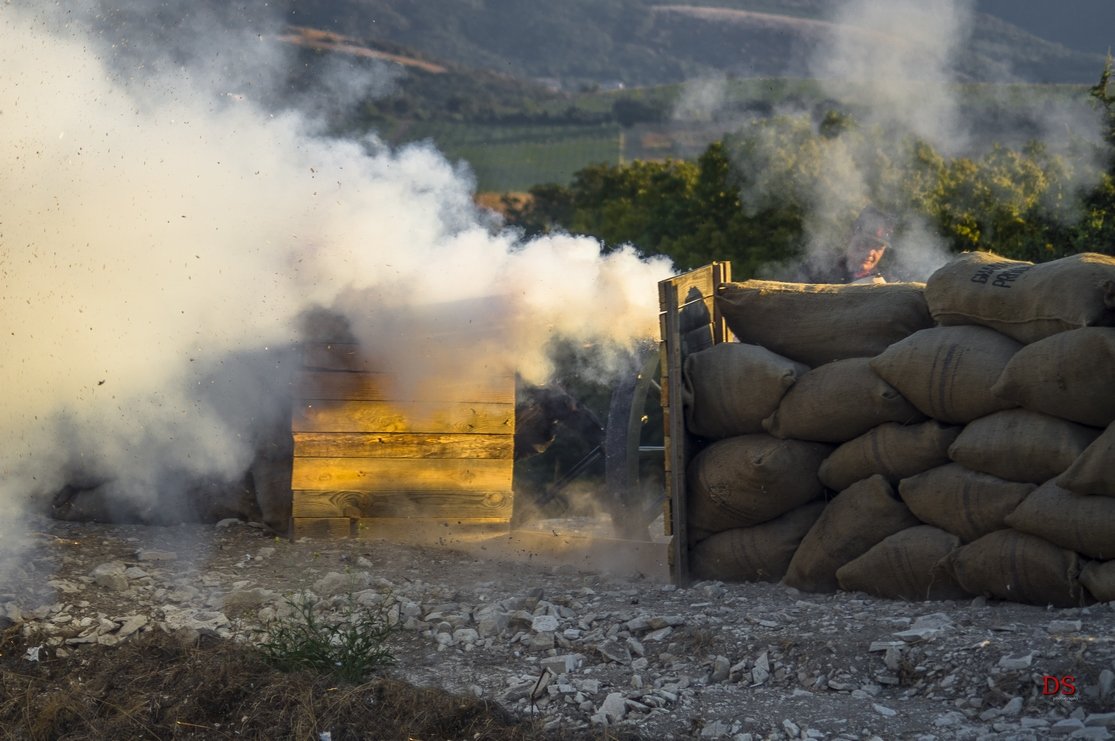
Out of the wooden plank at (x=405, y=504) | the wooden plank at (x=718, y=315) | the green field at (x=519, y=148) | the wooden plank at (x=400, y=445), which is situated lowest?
the wooden plank at (x=405, y=504)

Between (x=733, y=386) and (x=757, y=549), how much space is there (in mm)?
769

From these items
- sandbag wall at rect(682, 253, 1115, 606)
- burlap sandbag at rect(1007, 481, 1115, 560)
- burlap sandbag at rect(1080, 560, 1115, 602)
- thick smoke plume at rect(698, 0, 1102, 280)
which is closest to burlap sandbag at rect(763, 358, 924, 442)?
sandbag wall at rect(682, 253, 1115, 606)

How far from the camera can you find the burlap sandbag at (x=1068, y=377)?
543 centimetres

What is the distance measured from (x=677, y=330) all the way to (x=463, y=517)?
6.70 feet

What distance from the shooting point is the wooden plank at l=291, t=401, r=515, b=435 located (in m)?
7.96

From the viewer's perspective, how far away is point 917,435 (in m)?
6.16

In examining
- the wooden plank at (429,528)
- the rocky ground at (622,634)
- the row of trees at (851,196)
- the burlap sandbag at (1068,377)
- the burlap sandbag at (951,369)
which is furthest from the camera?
the row of trees at (851,196)

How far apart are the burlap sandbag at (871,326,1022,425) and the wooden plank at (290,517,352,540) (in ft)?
10.6

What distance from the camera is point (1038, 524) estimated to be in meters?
5.51

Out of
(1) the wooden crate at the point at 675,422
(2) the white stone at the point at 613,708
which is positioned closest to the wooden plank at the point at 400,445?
→ (1) the wooden crate at the point at 675,422

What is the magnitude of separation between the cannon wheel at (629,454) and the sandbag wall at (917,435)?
1.14 metres

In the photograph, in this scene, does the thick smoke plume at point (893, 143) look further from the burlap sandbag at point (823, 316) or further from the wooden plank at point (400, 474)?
the burlap sandbag at point (823, 316)

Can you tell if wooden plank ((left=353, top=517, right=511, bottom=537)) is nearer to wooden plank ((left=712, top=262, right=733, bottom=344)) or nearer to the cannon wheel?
the cannon wheel

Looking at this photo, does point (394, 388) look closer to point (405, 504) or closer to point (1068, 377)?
point (405, 504)
